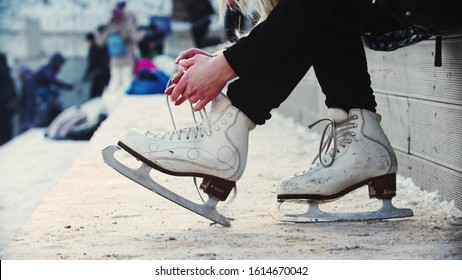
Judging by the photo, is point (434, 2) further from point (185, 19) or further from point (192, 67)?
point (185, 19)

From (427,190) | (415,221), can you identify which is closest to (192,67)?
(415,221)

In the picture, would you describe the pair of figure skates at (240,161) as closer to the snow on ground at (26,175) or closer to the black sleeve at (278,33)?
the black sleeve at (278,33)

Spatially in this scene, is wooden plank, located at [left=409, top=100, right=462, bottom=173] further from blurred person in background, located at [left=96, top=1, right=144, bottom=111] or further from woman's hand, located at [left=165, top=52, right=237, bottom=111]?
blurred person in background, located at [left=96, top=1, right=144, bottom=111]

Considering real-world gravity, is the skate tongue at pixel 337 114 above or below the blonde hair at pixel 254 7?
below

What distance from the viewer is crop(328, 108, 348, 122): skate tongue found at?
189cm

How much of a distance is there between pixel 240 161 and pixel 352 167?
240 millimetres

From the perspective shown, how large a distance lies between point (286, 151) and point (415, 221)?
168 cm

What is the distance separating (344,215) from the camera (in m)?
1.95

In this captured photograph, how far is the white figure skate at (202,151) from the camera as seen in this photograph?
1.80 meters

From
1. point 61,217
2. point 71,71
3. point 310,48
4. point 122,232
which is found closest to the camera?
point 310,48

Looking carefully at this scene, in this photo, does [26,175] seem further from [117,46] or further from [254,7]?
[117,46]

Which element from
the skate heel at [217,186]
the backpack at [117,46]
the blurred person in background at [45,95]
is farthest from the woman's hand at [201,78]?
the backpack at [117,46]

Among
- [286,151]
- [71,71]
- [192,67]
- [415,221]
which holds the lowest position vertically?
[71,71]

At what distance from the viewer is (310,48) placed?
178cm
